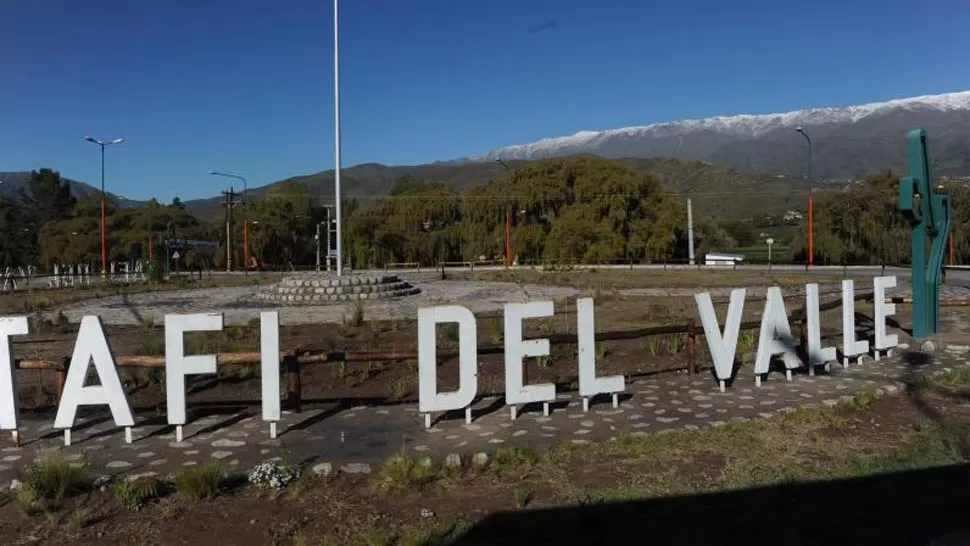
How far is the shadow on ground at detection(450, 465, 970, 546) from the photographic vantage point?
14.8ft

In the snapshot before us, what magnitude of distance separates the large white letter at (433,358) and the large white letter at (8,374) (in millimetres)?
3556

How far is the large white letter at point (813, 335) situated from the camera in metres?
9.51

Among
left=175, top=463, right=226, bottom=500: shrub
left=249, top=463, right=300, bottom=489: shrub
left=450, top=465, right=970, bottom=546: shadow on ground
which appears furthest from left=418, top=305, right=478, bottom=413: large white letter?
left=450, top=465, right=970, bottom=546: shadow on ground

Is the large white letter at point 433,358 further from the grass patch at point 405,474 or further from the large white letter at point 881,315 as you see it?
the large white letter at point 881,315

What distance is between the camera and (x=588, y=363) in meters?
7.91

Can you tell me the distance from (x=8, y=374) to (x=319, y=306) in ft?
52.8

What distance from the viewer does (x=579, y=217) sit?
2466 inches

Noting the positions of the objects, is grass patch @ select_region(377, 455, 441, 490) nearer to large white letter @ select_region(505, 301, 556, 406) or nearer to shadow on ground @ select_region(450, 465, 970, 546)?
shadow on ground @ select_region(450, 465, 970, 546)

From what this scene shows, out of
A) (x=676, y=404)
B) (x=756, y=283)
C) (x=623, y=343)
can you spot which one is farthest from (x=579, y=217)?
(x=676, y=404)

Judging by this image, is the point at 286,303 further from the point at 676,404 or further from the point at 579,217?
the point at 579,217

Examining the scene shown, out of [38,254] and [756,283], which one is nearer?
[756,283]

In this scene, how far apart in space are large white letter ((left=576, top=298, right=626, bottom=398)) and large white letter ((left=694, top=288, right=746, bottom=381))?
142 cm

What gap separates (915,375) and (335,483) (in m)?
7.60

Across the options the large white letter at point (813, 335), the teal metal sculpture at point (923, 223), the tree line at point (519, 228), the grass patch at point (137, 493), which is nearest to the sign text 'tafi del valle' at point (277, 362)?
the large white letter at point (813, 335)
